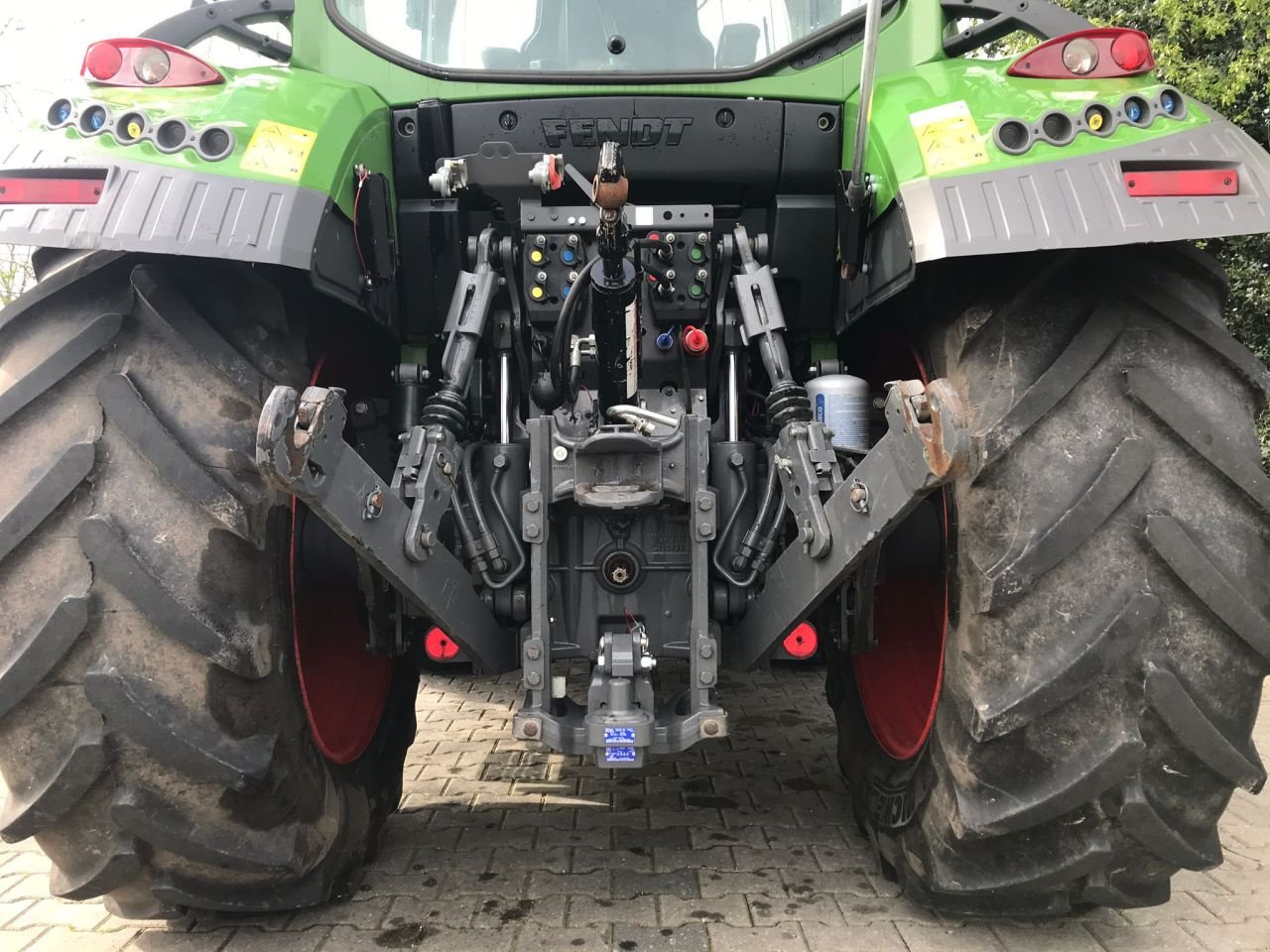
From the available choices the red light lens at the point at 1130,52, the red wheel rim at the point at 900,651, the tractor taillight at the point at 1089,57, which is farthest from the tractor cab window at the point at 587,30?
the red wheel rim at the point at 900,651

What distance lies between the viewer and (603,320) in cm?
220

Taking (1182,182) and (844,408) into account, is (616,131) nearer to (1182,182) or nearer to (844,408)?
(844,408)

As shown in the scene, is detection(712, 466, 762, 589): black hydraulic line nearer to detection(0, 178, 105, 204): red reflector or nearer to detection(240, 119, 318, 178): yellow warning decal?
detection(240, 119, 318, 178): yellow warning decal

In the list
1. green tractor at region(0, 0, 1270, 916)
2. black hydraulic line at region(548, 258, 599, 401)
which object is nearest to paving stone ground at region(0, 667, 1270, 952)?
green tractor at region(0, 0, 1270, 916)

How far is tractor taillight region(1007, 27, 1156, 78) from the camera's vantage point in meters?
2.01

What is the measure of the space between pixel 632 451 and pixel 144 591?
3.53 ft

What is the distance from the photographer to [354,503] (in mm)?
1716

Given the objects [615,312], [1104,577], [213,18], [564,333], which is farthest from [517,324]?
[1104,577]

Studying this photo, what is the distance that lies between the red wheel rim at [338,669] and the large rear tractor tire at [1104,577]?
1573mm

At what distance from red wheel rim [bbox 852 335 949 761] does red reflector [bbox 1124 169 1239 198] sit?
0.76 metres

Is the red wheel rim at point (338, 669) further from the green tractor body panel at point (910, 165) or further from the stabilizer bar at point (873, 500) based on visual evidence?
the stabilizer bar at point (873, 500)

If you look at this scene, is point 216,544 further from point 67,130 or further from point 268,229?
point 67,130

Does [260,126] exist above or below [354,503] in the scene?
above

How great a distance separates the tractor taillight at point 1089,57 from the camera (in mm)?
2010
